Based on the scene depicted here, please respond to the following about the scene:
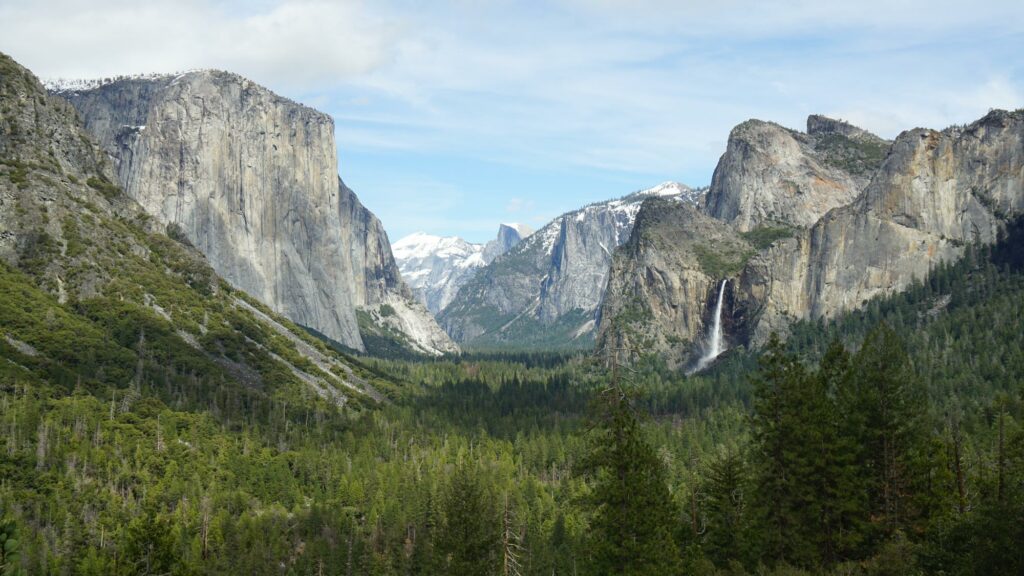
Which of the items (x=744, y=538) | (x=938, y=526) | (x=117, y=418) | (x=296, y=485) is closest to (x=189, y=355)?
(x=117, y=418)

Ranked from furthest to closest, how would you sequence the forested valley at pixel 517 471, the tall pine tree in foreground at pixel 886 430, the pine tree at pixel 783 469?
the tall pine tree in foreground at pixel 886 430 < the pine tree at pixel 783 469 < the forested valley at pixel 517 471

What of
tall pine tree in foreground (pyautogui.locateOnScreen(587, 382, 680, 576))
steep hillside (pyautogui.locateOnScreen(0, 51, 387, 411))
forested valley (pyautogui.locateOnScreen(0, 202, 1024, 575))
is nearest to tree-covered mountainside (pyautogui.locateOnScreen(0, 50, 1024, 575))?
tall pine tree in foreground (pyautogui.locateOnScreen(587, 382, 680, 576))

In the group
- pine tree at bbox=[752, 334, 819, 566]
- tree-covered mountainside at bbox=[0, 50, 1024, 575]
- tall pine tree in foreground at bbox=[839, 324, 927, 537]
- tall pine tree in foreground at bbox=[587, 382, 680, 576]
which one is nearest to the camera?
tall pine tree in foreground at bbox=[587, 382, 680, 576]

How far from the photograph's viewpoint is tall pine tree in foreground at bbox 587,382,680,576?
142 ft

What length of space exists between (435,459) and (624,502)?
11044cm

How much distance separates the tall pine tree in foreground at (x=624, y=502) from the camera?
4325 centimetres

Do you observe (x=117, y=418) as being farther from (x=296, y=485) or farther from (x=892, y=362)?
(x=892, y=362)

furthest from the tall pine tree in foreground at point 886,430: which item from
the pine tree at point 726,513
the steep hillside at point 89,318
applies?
the steep hillside at point 89,318

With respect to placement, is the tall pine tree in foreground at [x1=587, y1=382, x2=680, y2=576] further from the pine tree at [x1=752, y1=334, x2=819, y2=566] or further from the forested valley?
the pine tree at [x1=752, y1=334, x2=819, y2=566]

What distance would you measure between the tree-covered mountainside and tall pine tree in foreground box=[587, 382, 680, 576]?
11cm

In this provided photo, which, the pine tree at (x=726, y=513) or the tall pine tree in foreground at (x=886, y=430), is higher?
the tall pine tree in foreground at (x=886, y=430)

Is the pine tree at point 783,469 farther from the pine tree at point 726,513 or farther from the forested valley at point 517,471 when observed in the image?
the pine tree at point 726,513

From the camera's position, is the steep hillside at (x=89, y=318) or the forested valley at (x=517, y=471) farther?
the steep hillside at (x=89, y=318)

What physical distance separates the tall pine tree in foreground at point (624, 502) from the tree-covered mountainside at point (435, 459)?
0.11 meters
